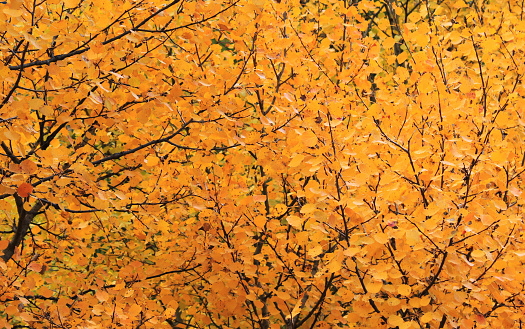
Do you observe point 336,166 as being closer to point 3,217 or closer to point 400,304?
point 400,304

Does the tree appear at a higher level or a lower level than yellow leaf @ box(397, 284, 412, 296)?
higher

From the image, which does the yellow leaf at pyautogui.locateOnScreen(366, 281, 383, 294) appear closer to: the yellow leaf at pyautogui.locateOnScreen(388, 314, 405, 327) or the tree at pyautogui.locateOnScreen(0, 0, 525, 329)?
the tree at pyautogui.locateOnScreen(0, 0, 525, 329)

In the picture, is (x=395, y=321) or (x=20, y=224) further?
(x=20, y=224)

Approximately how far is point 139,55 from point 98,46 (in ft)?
1.92

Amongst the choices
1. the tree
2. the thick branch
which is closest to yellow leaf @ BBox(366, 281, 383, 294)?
the tree

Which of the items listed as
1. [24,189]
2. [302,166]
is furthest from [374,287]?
[24,189]

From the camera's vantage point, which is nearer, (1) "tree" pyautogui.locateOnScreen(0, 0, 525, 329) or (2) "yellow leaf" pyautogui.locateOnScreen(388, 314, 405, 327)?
(2) "yellow leaf" pyautogui.locateOnScreen(388, 314, 405, 327)

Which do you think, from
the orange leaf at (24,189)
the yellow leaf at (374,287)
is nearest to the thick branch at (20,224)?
the orange leaf at (24,189)

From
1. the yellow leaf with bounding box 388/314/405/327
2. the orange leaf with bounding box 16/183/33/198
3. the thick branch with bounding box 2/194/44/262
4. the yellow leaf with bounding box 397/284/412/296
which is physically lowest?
the yellow leaf with bounding box 388/314/405/327

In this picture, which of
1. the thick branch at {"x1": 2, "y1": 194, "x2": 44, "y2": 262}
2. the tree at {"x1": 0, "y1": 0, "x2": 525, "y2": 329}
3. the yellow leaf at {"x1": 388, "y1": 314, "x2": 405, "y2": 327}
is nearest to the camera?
the yellow leaf at {"x1": 388, "y1": 314, "x2": 405, "y2": 327}

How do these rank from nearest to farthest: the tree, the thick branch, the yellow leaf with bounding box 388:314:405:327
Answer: the yellow leaf with bounding box 388:314:405:327 < the tree < the thick branch

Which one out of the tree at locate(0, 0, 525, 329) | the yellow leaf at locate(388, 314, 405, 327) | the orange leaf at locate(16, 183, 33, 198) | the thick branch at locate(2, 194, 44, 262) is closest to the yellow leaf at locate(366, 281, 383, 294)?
the tree at locate(0, 0, 525, 329)

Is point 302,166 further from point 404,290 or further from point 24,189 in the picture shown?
point 24,189

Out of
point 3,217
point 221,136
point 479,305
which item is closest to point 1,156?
point 221,136
